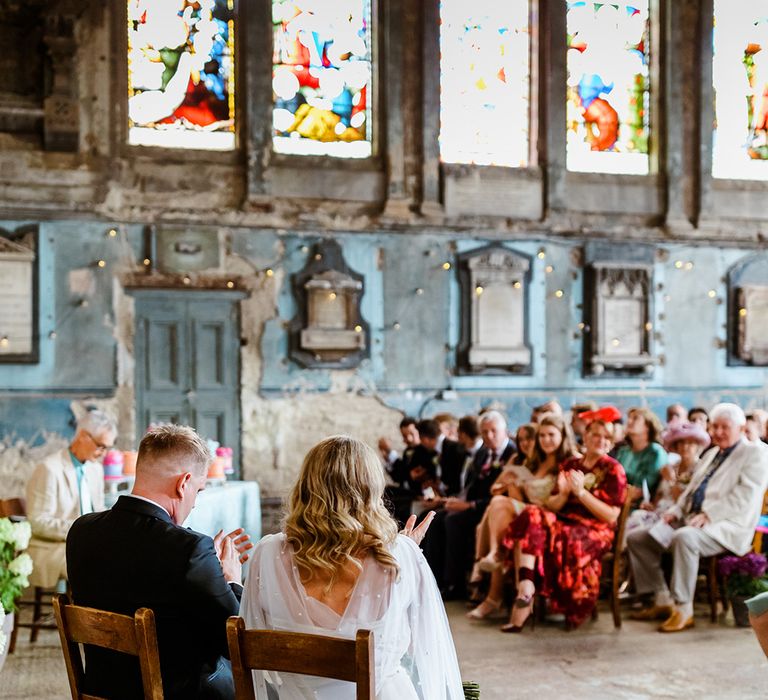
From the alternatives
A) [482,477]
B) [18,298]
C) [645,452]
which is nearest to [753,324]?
[645,452]

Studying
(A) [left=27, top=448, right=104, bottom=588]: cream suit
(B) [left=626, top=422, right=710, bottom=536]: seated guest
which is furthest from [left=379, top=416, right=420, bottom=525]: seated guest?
(A) [left=27, top=448, right=104, bottom=588]: cream suit

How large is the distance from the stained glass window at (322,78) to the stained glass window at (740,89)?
4.52 meters

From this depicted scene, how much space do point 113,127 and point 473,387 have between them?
4.88 meters

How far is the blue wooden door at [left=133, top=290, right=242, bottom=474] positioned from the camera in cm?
1050

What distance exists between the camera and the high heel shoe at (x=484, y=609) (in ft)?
21.1

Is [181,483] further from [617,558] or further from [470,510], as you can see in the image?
[470,510]

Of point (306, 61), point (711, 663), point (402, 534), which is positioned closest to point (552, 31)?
point (306, 61)

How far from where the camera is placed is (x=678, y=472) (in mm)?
7188

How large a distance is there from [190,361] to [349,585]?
8336mm

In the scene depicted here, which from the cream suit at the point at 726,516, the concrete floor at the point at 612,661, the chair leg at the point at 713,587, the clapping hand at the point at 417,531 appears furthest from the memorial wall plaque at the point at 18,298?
the clapping hand at the point at 417,531

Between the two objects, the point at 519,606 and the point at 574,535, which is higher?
the point at 574,535

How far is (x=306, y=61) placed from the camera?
11.3 metres

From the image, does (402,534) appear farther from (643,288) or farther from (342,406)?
(643,288)

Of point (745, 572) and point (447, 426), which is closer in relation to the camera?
point (745, 572)
